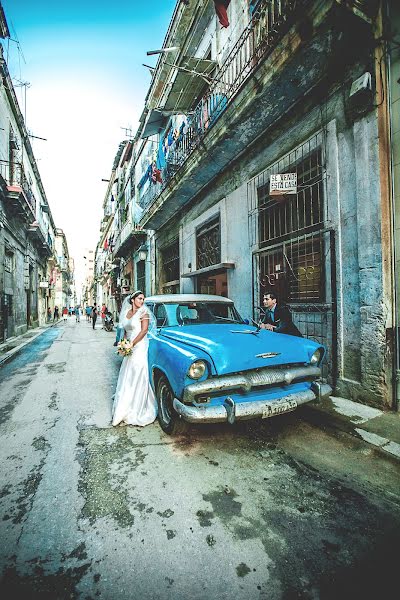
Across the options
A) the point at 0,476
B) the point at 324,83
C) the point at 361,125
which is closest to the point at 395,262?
the point at 361,125

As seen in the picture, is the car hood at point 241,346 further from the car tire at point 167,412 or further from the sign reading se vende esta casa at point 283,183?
the sign reading se vende esta casa at point 283,183

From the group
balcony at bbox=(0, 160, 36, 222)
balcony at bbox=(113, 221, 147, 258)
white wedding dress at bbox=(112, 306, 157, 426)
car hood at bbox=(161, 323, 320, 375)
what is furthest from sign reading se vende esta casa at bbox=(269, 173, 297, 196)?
balcony at bbox=(0, 160, 36, 222)

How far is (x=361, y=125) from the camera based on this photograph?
434 cm

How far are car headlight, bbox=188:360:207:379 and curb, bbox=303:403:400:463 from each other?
159 cm

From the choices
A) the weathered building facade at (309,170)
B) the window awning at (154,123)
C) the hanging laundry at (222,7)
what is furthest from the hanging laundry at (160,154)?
the hanging laundry at (222,7)

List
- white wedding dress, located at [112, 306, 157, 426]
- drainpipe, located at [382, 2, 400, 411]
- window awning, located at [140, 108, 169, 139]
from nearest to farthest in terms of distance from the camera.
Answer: white wedding dress, located at [112, 306, 157, 426], drainpipe, located at [382, 2, 400, 411], window awning, located at [140, 108, 169, 139]

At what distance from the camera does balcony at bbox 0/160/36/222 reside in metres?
12.7

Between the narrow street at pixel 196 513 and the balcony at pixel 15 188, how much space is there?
41.9 feet

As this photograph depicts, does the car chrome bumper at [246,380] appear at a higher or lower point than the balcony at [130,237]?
lower

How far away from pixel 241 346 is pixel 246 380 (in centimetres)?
40

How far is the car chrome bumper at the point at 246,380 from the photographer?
111 inches

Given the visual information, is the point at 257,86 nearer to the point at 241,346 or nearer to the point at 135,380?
the point at 241,346

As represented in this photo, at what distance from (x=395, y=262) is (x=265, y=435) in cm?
312

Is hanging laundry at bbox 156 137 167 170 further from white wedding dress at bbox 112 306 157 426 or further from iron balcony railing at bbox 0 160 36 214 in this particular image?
white wedding dress at bbox 112 306 157 426
